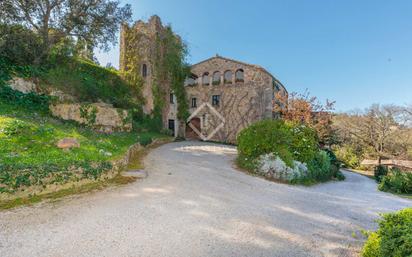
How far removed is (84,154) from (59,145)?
0.94m

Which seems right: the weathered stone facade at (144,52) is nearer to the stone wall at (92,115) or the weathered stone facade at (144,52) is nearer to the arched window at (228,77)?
the stone wall at (92,115)

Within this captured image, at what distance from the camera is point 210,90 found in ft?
75.4

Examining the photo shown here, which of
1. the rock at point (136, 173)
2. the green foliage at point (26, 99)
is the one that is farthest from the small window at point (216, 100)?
the rock at point (136, 173)

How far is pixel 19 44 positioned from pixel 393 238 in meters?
18.9

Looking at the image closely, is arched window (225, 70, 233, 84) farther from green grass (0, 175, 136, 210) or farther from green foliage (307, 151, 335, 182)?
green grass (0, 175, 136, 210)

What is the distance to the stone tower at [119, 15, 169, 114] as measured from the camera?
19.5 m

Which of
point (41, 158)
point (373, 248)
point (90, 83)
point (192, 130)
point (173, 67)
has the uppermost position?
point (173, 67)

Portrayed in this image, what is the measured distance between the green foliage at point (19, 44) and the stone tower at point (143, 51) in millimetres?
6733

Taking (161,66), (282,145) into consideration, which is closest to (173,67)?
A: (161,66)

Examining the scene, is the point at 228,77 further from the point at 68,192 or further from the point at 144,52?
the point at 68,192

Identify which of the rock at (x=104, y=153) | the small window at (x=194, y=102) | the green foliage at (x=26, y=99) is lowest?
the rock at (x=104, y=153)

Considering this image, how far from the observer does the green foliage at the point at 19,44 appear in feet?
42.9

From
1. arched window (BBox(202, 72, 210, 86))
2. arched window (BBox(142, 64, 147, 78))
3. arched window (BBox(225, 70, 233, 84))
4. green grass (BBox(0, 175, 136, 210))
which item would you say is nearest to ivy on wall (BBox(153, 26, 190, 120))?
arched window (BBox(142, 64, 147, 78))

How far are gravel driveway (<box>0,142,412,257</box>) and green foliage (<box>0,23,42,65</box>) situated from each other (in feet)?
42.2
